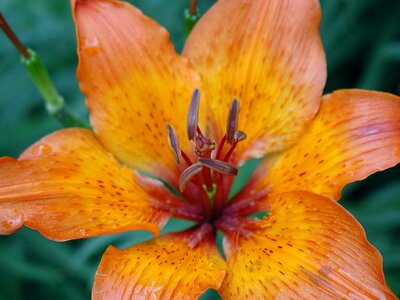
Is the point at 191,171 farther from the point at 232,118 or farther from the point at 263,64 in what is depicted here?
the point at 263,64

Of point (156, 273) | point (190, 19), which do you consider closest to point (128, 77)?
point (190, 19)

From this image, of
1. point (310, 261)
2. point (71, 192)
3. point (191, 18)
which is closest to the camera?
point (310, 261)

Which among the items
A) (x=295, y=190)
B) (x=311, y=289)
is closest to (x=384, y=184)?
(x=295, y=190)

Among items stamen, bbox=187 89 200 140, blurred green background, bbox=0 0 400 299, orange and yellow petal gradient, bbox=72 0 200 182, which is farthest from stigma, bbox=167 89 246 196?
blurred green background, bbox=0 0 400 299

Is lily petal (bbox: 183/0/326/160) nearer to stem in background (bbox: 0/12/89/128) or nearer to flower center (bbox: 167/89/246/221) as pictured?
flower center (bbox: 167/89/246/221)

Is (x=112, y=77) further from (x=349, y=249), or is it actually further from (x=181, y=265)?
(x=349, y=249)

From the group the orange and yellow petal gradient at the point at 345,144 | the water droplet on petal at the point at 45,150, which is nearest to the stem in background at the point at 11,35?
the water droplet on petal at the point at 45,150
